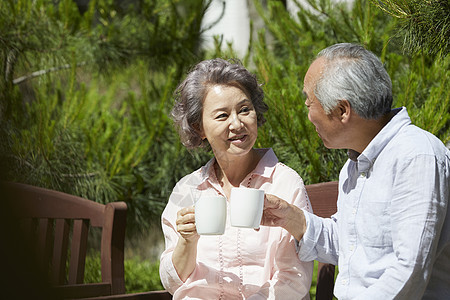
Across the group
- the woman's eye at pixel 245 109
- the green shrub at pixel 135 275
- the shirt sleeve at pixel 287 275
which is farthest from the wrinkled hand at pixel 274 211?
the green shrub at pixel 135 275

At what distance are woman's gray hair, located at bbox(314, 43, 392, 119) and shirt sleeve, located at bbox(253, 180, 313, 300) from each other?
451mm

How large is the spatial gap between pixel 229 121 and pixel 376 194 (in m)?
0.59

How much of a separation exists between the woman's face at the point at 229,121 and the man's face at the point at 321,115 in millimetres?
351

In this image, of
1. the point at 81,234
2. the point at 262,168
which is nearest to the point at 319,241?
the point at 262,168

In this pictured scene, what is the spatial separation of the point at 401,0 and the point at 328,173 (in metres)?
1.27

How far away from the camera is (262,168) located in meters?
1.77

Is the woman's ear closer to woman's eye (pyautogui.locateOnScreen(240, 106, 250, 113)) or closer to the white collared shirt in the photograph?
woman's eye (pyautogui.locateOnScreen(240, 106, 250, 113))

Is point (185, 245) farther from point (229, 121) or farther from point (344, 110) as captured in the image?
point (344, 110)

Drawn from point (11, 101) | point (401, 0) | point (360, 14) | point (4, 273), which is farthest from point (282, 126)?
point (4, 273)

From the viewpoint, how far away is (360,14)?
2695 mm

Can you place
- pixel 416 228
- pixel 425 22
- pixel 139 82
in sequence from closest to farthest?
pixel 416 228
pixel 425 22
pixel 139 82

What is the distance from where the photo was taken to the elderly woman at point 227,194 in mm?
1586

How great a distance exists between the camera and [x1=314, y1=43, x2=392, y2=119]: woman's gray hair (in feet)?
4.16

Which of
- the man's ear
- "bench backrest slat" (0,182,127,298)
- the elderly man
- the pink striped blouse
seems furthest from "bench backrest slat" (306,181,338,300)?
"bench backrest slat" (0,182,127,298)
